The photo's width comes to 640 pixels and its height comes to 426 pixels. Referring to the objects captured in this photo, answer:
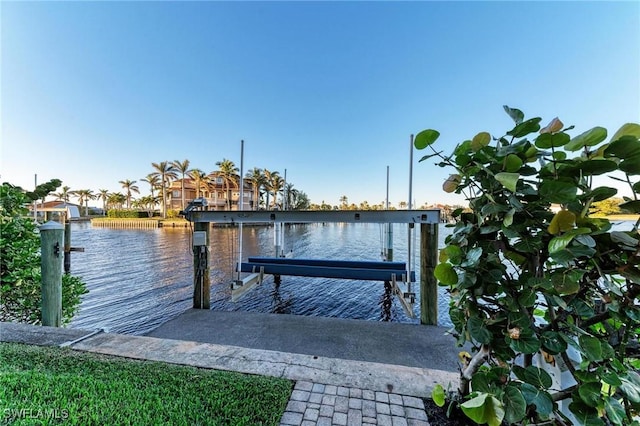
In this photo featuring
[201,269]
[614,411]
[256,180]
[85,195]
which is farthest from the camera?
[85,195]

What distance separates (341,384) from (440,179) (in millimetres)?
1709

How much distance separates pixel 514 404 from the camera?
94cm

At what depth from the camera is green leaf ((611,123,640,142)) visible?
0.83 meters

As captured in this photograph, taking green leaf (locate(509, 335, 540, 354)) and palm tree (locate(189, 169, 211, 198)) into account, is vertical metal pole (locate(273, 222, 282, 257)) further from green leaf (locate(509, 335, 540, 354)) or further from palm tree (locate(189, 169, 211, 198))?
palm tree (locate(189, 169, 211, 198))

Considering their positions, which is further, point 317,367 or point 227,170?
point 227,170

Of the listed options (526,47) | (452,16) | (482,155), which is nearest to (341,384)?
(482,155)

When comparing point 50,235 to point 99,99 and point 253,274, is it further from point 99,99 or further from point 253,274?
point 99,99

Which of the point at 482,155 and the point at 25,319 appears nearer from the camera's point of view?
the point at 482,155

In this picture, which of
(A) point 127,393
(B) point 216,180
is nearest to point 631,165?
(A) point 127,393

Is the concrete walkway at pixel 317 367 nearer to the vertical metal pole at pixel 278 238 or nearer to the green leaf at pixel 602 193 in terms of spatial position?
the green leaf at pixel 602 193

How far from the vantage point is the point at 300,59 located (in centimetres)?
1033

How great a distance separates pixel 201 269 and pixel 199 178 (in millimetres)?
33094

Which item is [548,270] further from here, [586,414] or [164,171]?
[164,171]

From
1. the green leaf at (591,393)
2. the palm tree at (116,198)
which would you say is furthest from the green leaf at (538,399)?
the palm tree at (116,198)
